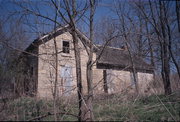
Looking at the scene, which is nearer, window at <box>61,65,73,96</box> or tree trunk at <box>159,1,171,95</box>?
window at <box>61,65,73,96</box>

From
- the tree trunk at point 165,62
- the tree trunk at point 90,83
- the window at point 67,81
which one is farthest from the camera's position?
the tree trunk at point 165,62

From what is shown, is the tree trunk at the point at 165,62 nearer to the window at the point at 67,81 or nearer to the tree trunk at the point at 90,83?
the tree trunk at the point at 90,83

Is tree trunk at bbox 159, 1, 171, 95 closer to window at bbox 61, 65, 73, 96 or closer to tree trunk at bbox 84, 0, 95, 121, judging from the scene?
tree trunk at bbox 84, 0, 95, 121

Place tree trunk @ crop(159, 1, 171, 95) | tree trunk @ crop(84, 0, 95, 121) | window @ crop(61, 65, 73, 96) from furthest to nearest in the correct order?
tree trunk @ crop(159, 1, 171, 95), window @ crop(61, 65, 73, 96), tree trunk @ crop(84, 0, 95, 121)

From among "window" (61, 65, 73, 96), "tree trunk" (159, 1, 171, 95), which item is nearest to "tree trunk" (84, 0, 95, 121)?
"window" (61, 65, 73, 96)

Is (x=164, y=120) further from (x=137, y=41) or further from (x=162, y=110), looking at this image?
(x=137, y=41)

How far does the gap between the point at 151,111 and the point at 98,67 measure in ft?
30.7

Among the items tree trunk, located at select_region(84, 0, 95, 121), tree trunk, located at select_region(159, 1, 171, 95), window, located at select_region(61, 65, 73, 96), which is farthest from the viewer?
tree trunk, located at select_region(159, 1, 171, 95)

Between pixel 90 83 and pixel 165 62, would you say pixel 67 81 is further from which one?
pixel 165 62

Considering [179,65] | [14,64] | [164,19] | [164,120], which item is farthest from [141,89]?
[14,64]

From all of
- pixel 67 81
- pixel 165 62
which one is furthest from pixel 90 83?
pixel 165 62

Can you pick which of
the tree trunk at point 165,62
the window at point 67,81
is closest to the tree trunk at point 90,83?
the window at point 67,81

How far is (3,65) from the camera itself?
11.7 m

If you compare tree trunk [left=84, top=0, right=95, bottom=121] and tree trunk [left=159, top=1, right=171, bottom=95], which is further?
tree trunk [left=159, top=1, right=171, bottom=95]
